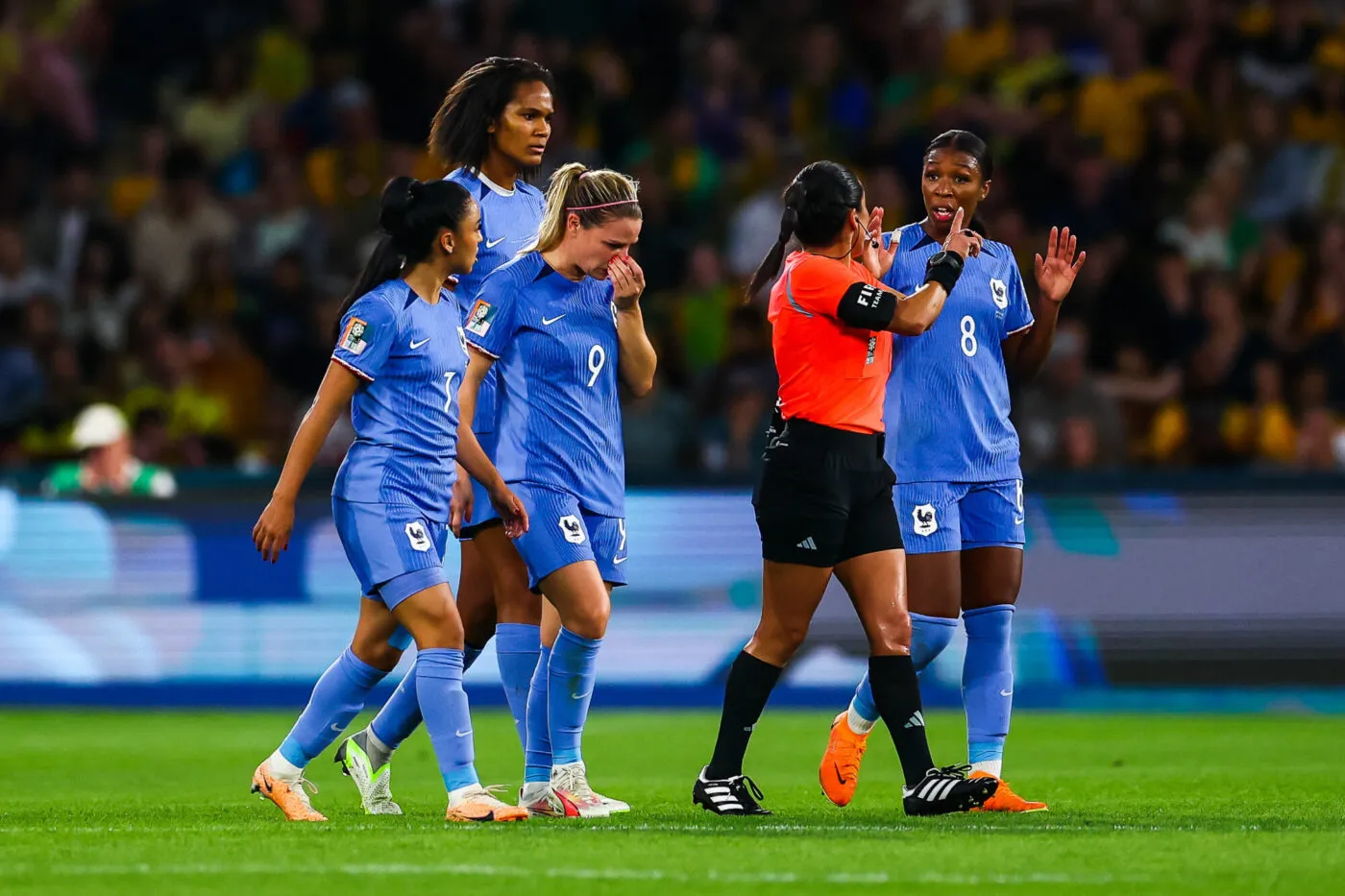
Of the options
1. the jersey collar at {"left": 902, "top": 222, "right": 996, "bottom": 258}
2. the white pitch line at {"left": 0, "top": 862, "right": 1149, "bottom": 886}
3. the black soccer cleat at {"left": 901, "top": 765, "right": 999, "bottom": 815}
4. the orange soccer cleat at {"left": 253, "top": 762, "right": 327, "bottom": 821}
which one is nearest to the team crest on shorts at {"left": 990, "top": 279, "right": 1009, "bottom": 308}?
the jersey collar at {"left": 902, "top": 222, "right": 996, "bottom": 258}

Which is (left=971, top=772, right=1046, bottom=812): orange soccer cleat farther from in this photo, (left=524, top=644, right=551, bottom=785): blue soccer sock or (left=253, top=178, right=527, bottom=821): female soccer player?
(left=253, top=178, right=527, bottom=821): female soccer player

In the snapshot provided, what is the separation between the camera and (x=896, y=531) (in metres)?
7.43

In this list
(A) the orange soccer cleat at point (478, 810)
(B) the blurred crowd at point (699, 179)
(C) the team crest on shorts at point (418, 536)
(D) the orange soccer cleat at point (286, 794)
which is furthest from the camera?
(B) the blurred crowd at point (699, 179)

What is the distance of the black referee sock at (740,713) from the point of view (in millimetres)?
7430

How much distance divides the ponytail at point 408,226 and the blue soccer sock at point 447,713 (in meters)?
1.22

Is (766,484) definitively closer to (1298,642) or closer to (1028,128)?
(1298,642)

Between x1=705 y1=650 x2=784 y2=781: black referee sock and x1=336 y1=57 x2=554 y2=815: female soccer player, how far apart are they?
815mm

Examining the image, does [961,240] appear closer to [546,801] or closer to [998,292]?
[998,292]

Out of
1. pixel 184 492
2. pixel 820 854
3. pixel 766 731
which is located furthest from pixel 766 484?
pixel 184 492

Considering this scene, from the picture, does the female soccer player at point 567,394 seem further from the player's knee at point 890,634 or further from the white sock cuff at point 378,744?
the player's knee at point 890,634

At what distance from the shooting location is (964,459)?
26.0 ft

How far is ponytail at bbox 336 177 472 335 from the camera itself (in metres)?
7.43

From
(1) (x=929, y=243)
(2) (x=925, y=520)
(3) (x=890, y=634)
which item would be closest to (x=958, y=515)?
(2) (x=925, y=520)

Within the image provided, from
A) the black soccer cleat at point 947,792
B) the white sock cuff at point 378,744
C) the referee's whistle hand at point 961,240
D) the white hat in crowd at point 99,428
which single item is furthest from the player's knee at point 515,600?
the white hat in crowd at point 99,428
